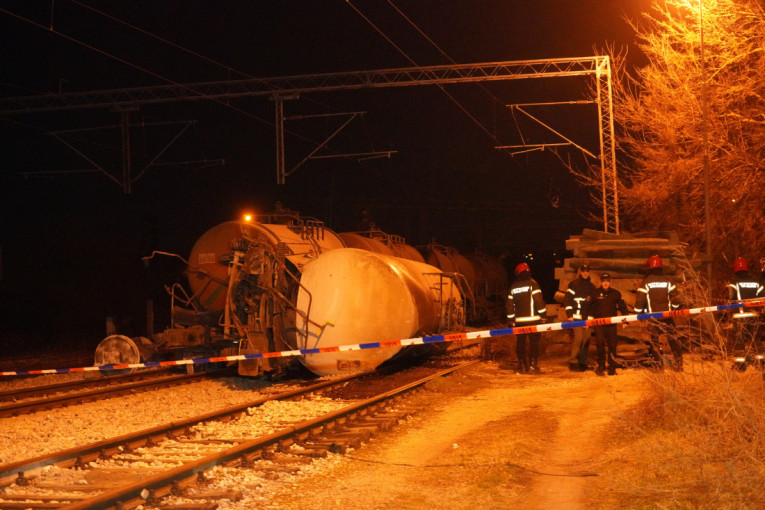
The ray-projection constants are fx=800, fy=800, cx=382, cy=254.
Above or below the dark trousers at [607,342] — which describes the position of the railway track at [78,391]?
below

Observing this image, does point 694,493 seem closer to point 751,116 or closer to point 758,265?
point 751,116

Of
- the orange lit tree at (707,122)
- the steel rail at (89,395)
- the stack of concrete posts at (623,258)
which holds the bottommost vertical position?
the steel rail at (89,395)

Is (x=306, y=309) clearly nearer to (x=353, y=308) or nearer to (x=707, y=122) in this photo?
(x=353, y=308)

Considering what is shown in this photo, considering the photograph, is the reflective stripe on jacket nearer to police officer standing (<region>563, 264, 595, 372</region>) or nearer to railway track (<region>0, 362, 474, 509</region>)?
police officer standing (<region>563, 264, 595, 372</region>)

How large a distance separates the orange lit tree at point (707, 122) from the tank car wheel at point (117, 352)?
11.7 m

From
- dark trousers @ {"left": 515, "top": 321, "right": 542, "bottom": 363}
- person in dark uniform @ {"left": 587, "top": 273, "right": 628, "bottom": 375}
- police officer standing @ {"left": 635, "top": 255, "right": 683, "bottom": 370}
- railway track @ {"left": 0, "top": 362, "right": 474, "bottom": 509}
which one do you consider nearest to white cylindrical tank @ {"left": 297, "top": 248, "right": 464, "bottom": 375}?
dark trousers @ {"left": 515, "top": 321, "right": 542, "bottom": 363}

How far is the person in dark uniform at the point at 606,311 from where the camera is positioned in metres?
13.6

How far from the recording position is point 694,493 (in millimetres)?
5977

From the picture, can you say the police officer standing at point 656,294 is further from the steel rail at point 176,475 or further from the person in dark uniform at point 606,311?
the steel rail at point 176,475

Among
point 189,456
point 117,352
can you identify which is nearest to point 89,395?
point 117,352

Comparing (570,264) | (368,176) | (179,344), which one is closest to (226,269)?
(179,344)

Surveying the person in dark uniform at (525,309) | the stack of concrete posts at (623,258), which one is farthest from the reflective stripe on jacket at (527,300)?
the stack of concrete posts at (623,258)

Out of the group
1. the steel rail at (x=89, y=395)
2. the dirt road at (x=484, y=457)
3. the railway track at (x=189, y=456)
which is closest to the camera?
the railway track at (x=189, y=456)

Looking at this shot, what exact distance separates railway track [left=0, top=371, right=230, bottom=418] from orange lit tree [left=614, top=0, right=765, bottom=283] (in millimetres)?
11078
